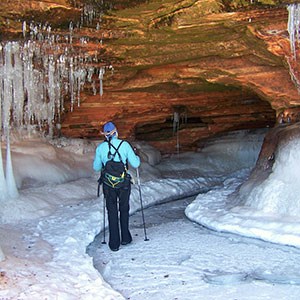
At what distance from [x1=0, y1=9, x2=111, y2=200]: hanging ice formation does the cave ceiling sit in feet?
0.82

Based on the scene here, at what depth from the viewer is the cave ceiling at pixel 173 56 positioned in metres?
8.01

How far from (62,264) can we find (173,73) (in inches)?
278

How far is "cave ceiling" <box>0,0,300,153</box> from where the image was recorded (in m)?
8.01

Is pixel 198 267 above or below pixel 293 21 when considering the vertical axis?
below

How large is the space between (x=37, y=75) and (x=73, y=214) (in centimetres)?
361

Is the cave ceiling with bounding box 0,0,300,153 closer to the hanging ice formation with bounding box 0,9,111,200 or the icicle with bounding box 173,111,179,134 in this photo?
the icicle with bounding box 173,111,179,134

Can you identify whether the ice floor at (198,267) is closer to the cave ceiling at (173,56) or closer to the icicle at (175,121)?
the cave ceiling at (173,56)

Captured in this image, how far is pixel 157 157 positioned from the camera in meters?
17.9

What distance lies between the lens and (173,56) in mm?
10648

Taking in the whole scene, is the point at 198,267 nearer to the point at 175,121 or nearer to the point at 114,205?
the point at 114,205

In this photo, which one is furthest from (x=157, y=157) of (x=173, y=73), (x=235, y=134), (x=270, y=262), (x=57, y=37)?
(x=270, y=262)

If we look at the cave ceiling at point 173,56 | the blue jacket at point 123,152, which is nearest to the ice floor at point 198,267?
the blue jacket at point 123,152

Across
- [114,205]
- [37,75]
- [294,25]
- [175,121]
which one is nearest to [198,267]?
[114,205]

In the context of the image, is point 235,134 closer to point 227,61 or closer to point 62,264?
point 227,61
